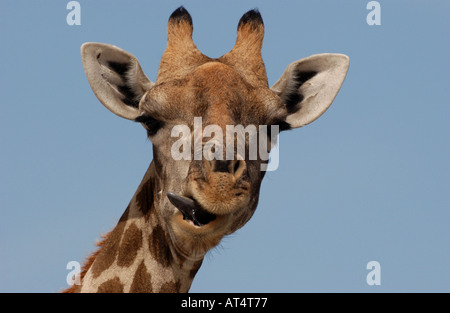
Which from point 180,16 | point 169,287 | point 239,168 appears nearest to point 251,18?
point 180,16

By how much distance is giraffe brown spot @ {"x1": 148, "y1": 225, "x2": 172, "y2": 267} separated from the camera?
443 inches

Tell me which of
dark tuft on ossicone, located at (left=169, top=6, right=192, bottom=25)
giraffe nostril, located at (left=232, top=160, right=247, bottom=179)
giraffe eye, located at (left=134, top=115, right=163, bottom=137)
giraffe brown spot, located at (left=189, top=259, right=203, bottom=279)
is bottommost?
giraffe brown spot, located at (left=189, top=259, right=203, bottom=279)

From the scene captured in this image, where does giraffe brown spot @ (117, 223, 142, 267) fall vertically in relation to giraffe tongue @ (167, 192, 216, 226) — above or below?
below

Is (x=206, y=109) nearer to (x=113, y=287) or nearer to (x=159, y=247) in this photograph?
(x=159, y=247)

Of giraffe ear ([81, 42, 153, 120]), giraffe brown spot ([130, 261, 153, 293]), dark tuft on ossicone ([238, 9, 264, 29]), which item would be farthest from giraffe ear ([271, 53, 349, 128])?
giraffe brown spot ([130, 261, 153, 293])

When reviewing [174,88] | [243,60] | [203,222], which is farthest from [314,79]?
[203,222]

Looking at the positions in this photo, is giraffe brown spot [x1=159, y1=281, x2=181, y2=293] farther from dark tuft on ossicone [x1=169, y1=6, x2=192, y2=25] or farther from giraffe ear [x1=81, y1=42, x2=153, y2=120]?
dark tuft on ossicone [x1=169, y1=6, x2=192, y2=25]

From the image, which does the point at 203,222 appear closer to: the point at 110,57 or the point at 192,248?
the point at 192,248

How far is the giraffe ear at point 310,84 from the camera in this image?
40.5ft

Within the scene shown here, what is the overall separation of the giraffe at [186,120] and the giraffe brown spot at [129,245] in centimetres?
1

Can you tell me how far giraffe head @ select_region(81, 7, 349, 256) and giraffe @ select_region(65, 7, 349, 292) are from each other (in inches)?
0.6

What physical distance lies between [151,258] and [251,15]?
4.01m

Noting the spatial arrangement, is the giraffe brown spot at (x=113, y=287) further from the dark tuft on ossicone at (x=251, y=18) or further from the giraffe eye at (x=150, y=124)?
the dark tuft on ossicone at (x=251, y=18)

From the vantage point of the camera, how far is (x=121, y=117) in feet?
38.3
